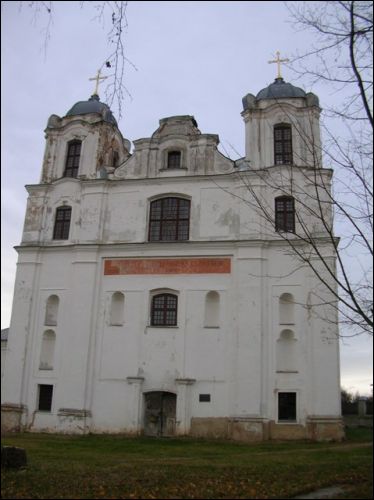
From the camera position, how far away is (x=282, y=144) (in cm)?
2441

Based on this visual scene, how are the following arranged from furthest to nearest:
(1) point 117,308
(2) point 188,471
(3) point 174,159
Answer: (3) point 174,159 → (1) point 117,308 → (2) point 188,471

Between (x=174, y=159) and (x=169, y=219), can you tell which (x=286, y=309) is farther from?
(x=174, y=159)

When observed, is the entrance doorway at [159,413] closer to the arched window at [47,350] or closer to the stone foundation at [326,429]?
the arched window at [47,350]

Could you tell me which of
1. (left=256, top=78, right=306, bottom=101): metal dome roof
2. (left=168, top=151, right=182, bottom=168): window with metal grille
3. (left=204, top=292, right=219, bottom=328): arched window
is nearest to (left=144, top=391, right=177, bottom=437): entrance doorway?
(left=204, top=292, right=219, bottom=328): arched window

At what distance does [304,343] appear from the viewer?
2098cm

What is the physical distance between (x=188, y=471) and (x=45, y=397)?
13090 mm

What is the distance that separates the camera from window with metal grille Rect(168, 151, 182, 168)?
25.1m

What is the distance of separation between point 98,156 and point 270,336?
12.1m

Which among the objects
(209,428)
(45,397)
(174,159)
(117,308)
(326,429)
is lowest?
(209,428)

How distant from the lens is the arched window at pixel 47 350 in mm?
23531

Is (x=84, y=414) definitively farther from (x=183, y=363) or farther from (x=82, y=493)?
(x=82, y=493)

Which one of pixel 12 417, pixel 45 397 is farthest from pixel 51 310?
pixel 12 417

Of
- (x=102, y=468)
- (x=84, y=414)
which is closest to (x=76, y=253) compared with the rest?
(x=84, y=414)

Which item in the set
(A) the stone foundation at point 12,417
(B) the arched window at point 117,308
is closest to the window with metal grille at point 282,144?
(B) the arched window at point 117,308
